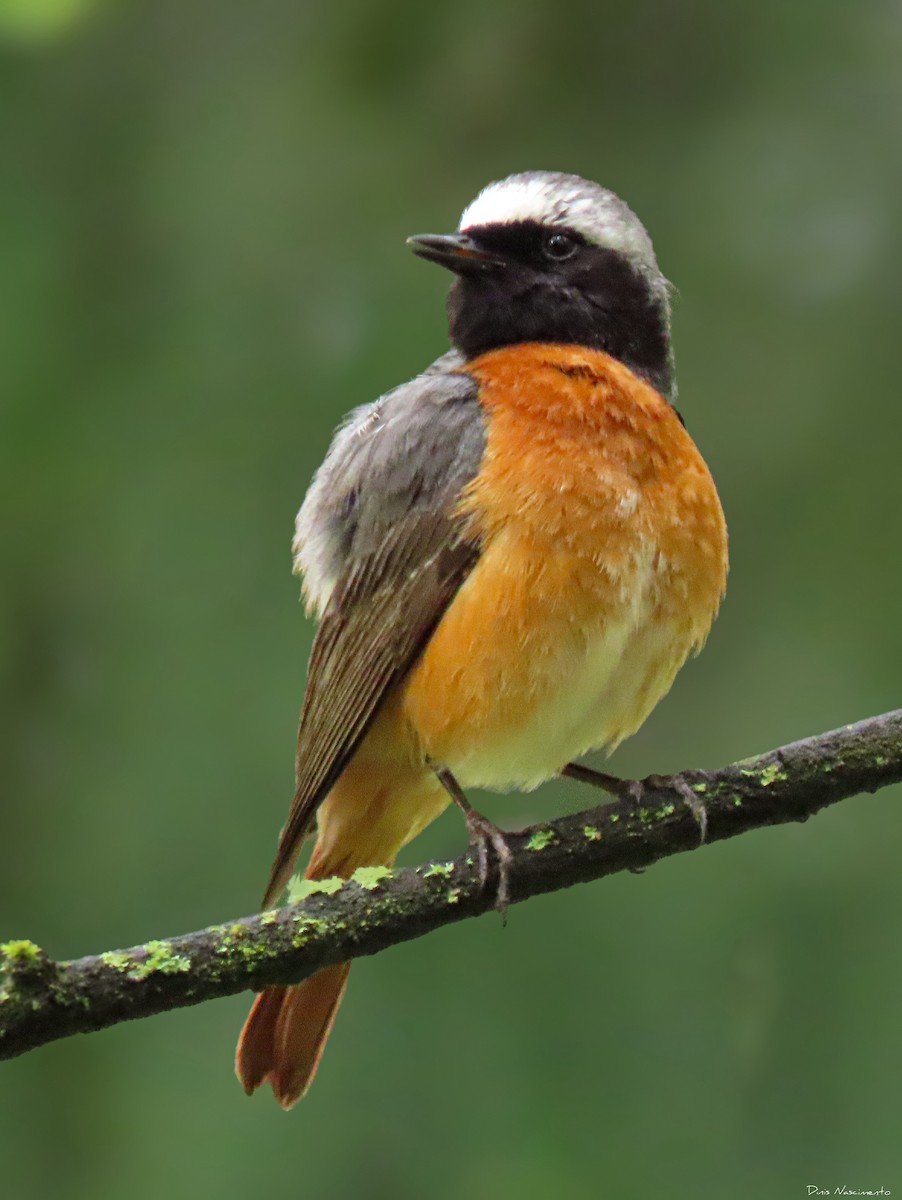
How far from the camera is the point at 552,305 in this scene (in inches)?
170

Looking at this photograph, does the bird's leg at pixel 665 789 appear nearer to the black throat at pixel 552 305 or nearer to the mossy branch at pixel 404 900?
the mossy branch at pixel 404 900

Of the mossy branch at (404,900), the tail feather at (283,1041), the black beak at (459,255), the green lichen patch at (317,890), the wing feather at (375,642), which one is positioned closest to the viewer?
the mossy branch at (404,900)

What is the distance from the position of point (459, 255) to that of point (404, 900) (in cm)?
193

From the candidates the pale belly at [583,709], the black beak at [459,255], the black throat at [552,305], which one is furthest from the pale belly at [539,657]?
the black beak at [459,255]

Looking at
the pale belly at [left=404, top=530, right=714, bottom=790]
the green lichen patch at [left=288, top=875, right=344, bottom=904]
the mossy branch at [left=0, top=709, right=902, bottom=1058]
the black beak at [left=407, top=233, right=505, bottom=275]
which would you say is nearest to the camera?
the mossy branch at [left=0, top=709, right=902, bottom=1058]

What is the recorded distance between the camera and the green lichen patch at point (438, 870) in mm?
3234

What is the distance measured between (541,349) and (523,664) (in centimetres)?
100

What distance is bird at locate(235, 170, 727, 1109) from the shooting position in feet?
12.1

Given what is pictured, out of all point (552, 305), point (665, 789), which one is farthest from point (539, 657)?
point (552, 305)

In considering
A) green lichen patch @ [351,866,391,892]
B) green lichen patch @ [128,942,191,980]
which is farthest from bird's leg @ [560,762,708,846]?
green lichen patch @ [128,942,191,980]

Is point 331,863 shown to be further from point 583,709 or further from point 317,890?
point 317,890

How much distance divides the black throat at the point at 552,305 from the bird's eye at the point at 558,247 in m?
0.02

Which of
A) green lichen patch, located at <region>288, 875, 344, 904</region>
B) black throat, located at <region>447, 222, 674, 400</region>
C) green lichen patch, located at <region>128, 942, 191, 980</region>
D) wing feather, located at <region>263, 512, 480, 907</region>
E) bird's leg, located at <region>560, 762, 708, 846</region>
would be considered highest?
black throat, located at <region>447, 222, 674, 400</region>

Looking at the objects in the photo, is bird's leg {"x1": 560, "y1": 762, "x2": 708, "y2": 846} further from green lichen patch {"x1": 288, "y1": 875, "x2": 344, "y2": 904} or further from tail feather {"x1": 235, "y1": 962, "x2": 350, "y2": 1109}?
tail feather {"x1": 235, "y1": 962, "x2": 350, "y2": 1109}
